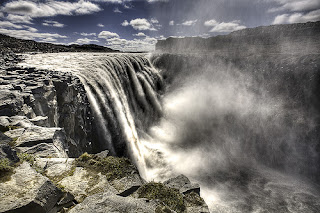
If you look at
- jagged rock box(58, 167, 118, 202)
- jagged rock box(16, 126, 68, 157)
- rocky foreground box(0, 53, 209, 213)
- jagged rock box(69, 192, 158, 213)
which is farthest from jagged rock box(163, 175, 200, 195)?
jagged rock box(16, 126, 68, 157)

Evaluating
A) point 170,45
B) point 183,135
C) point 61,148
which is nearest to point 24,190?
point 61,148

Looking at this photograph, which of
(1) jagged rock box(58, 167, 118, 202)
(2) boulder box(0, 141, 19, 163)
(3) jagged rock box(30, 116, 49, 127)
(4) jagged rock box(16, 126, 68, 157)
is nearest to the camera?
(2) boulder box(0, 141, 19, 163)

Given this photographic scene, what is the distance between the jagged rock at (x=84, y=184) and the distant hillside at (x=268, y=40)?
21.3 metres

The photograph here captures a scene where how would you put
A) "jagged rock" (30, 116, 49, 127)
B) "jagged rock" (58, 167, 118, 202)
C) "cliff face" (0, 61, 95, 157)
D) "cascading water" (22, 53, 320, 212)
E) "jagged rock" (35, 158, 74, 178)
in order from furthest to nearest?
1. "cascading water" (22, 53, 320, 212)
2. "cliff face" (0, 61, 95, 157)
3. "jagged rock" (30, 116, 49, 127)
4. "jagged rock" (35, 158, 74, 178)
5. "jagged rock" (58, 167, 118, 202)

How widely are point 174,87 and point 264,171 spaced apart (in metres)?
13.6

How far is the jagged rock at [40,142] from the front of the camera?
3978 mm

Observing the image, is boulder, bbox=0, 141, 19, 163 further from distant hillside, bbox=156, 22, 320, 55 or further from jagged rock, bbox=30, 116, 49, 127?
distant hillside, bbox=156, 22, 320, 55

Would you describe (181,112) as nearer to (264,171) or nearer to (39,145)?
(264,171)

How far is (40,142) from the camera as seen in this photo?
13.9 ft

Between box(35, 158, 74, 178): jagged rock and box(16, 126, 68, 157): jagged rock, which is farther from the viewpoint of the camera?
box(16, 126, 68, 157): jagged rock

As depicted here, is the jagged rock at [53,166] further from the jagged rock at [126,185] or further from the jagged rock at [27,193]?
the jagged rock at [126,185]

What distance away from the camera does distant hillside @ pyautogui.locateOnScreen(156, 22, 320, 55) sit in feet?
69.3

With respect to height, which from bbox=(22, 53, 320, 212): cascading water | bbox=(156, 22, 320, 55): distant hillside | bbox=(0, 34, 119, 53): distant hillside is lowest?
bbox=(22, 53, 320, 212): cascading water

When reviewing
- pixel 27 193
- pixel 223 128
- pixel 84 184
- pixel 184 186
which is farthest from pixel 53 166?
pixel 223 128
